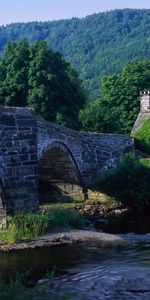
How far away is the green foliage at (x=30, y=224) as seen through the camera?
21203mm

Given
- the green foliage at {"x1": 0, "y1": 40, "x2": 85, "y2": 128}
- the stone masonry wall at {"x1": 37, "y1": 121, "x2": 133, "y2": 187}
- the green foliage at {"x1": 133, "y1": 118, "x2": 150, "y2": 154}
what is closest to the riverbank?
the stone masonry wall at {"x1": 37, "y1": 121, "x2": 133, "y2": 187}

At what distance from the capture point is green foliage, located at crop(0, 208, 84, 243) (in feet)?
69.6

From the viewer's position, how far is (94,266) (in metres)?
17.5

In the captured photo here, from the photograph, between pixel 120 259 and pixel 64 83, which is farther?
pixel 64 83

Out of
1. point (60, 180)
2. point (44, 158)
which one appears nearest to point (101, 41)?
point (60, 180)

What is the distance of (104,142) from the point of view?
32875mm

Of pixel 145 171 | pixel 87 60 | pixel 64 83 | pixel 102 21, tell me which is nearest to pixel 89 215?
pixel 145 171

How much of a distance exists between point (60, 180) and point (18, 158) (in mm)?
9287

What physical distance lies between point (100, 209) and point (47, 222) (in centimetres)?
725

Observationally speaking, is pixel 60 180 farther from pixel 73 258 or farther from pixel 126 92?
pixel 126 92

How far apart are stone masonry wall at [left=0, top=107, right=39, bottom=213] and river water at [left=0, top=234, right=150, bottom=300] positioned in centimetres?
331

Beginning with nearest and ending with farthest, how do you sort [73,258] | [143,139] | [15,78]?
[73,258] < [15,78] < [143,139]

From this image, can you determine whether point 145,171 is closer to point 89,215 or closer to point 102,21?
point 89,215

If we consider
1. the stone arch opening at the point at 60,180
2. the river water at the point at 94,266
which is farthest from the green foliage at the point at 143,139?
the river water at the point at 94,266
